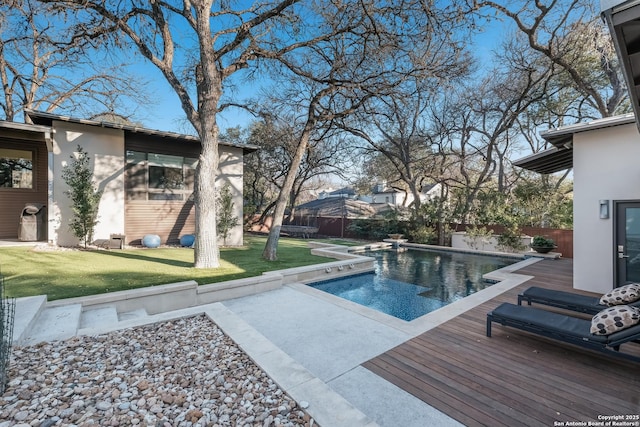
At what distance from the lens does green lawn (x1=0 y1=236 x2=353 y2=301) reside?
518 cm

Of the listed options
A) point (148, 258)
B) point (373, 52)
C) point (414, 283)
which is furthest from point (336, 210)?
point (148, 258)

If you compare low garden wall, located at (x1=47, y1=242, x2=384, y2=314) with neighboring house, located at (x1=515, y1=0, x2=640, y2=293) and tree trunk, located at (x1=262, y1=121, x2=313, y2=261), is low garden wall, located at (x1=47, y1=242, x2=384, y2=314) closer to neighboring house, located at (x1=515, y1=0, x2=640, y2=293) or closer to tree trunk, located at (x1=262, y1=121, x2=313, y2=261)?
tree trunk, located at (x1=262, y1=121, x2=313, y2=261)

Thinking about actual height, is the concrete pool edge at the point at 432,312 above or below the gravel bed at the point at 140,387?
below

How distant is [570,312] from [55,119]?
13.7m

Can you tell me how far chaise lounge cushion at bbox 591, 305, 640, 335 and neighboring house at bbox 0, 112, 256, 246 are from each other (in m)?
11.5

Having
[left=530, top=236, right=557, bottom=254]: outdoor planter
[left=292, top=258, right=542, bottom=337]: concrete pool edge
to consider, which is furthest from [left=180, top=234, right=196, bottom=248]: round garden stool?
[left=530, top=236, right=557, bottom=254]: outdoor planter

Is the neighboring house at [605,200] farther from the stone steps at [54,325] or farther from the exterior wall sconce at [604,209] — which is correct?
the stone steps at [54,325]

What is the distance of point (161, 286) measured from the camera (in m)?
5.45

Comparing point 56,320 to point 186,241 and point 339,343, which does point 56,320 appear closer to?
point 339,343

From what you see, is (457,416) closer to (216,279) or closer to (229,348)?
(229,348)

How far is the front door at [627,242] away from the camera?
5656 mm

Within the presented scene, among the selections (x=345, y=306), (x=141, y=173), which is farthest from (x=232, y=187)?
(x=345, y=306)

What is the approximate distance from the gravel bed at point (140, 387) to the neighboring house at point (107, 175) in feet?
26.3

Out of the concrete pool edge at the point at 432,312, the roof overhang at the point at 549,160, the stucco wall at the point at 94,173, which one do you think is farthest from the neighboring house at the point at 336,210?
the concrete pool edge at the point at 432,312
